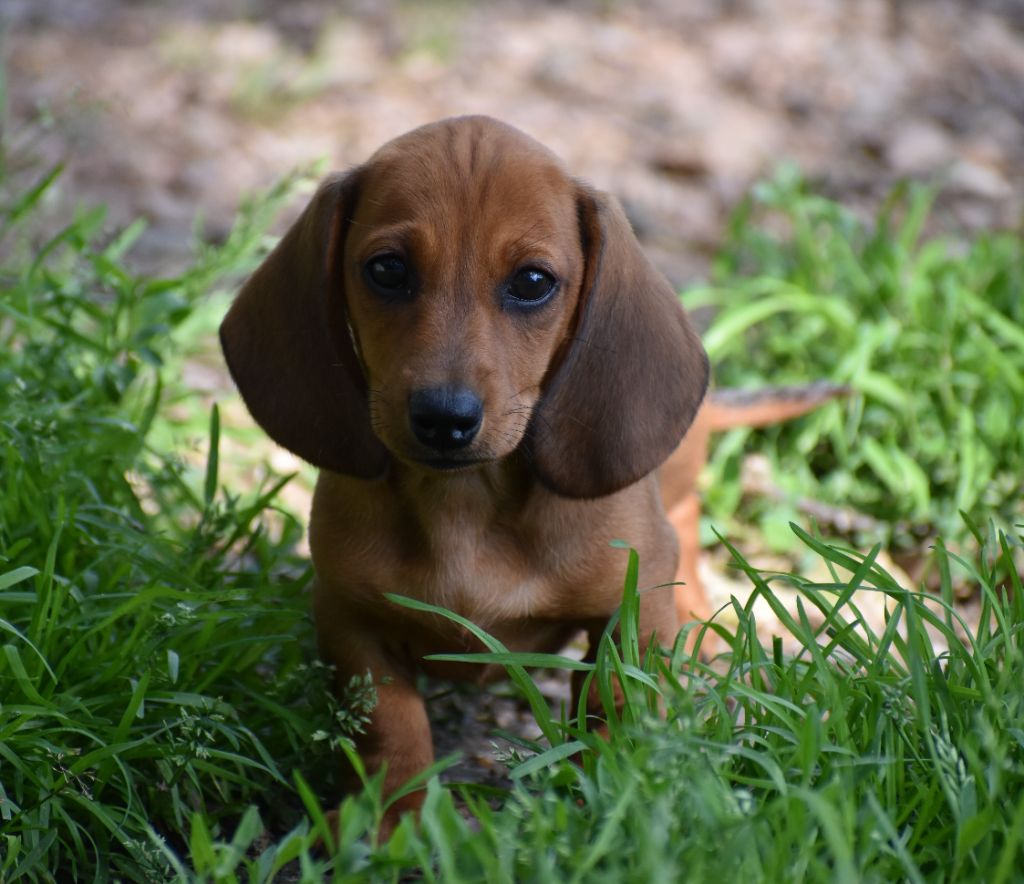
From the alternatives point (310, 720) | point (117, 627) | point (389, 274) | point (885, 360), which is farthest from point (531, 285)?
point (885, 360)

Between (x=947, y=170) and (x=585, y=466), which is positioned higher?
(x=585, y=466)

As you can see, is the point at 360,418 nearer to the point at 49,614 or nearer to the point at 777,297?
the point at 49,614

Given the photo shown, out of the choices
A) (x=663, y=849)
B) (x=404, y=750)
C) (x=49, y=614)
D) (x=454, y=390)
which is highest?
(x=454, y=390)

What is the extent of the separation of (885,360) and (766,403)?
0.90 m

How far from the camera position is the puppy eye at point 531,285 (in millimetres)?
3066

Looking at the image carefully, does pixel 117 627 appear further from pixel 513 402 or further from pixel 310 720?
pixel 513 402

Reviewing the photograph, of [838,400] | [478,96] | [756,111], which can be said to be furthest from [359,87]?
[838,400]

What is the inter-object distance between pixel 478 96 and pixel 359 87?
74cm

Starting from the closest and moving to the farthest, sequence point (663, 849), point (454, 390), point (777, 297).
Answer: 1. point (663, 849)
2. point (454, 390)
3. point (777, 297)

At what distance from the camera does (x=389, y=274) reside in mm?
3082

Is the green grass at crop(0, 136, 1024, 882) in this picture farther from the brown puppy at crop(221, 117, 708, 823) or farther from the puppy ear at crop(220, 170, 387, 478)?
the puppy ear at crop(220, 170, 387, 478)

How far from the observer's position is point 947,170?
7613mm

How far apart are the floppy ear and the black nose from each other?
0.40 meters

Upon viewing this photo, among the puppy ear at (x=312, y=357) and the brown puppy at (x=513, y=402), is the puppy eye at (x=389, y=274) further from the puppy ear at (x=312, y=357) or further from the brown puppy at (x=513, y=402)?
the puppy ear at (x=312, y=357)
